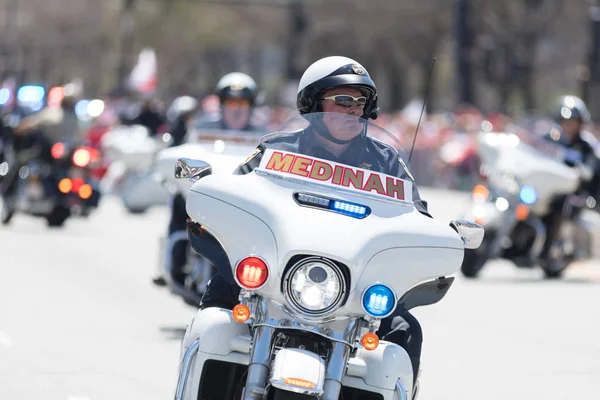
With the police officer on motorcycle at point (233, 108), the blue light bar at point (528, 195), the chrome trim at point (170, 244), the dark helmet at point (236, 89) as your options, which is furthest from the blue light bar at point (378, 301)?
the blue light bar at point (528, 195)

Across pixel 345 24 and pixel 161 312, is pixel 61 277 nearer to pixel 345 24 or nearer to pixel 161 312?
pixel 161 312

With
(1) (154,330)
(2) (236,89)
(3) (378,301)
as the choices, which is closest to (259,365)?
(3) (378,301)

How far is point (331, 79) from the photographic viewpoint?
647cm

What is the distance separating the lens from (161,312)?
12516mm

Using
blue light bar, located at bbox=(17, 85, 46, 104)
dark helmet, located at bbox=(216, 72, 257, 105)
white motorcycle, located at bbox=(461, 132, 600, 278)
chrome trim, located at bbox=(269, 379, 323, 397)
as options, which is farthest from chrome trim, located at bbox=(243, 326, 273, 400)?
blue light bar, located at bbox=(17, 85, 46, 104)

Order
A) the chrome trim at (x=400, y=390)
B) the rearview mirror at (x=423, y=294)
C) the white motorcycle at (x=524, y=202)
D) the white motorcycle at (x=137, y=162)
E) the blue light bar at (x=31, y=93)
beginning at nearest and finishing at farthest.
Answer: the chrome trim at (x=400, y=390), the rearview mirror at (x=423, y=294), the white motorcycle at (x=524, y=202), the white motorcycle at (x=137, y=162), the blue light bar at (x=31, y=93)

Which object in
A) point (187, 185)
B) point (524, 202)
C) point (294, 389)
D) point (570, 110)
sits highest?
point (570, 110)

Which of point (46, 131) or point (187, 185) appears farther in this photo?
point (46, 131)

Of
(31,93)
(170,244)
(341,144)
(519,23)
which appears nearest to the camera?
(341,144)

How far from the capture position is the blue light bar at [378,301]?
5773mm

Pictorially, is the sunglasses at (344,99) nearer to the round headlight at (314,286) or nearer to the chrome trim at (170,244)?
the round headlight at (314,286)

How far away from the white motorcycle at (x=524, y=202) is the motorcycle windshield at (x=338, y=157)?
9.83 m

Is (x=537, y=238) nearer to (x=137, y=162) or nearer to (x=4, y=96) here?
(x=137, y=162)

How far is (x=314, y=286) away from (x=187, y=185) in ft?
17.8
